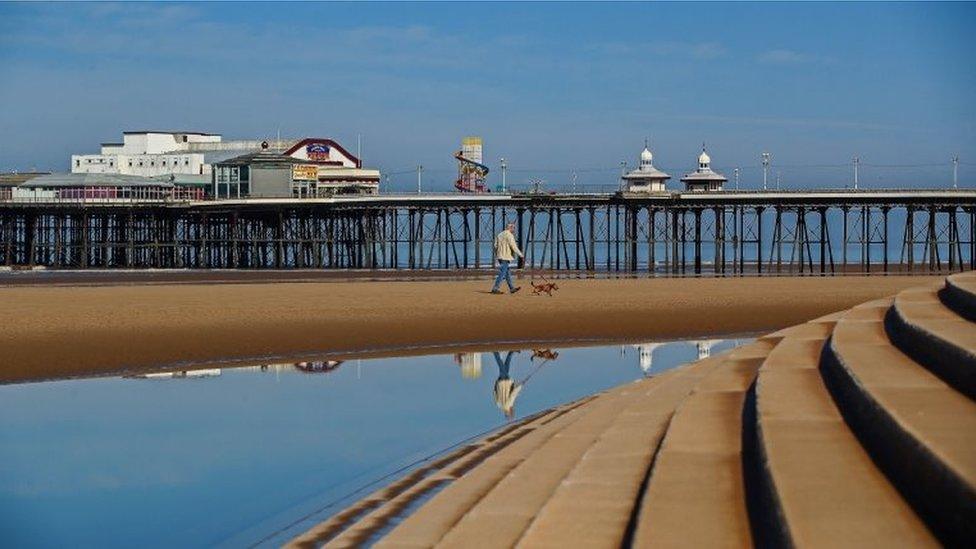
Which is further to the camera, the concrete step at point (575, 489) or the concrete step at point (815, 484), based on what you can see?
the concrete step at point (575, 489)

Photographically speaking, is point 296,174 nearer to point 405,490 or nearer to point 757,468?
point 405,490

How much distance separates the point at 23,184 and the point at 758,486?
7553 centimetres

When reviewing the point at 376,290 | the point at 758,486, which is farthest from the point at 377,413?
the point at 376,290

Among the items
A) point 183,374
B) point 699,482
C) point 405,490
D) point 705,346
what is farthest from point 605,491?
point 705,346

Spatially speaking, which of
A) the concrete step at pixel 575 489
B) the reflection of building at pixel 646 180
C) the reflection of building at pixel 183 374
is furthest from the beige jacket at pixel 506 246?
the reflection of building at pixel 646 180

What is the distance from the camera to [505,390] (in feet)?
46.9

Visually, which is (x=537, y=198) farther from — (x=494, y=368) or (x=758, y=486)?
(x=758, y=486)

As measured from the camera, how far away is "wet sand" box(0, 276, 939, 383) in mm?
17750

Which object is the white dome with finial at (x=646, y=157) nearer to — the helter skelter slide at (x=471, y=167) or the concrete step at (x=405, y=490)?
the helter skelter slide at (x=471, y=167)

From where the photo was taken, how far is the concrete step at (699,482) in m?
4.99

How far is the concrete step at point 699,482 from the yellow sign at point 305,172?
6685cm

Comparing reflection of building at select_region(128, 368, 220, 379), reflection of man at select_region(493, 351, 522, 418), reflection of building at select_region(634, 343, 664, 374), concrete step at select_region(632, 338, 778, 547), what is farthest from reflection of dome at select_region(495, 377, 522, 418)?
concrete step at select_region(632, 338, 778, 547)

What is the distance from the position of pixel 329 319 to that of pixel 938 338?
16145 millimetres

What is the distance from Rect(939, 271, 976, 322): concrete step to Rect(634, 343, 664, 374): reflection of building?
603 centimetres
